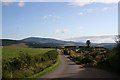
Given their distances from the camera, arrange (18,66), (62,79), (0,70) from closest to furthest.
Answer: (0,70)
(62,79)
(18,66)

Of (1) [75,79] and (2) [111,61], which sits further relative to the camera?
(2) [111,61]

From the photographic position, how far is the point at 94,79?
2438cm

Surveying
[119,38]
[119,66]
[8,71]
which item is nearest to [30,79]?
[8,71]

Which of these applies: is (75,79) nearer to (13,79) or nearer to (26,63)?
(13,79)

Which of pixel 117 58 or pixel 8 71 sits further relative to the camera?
pixel 117 58

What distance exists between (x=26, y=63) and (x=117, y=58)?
9663 mm

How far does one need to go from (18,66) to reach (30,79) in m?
4.44

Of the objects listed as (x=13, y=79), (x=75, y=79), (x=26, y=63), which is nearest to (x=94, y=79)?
(x=75, y=79)

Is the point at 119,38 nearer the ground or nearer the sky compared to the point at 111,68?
nearer the sky

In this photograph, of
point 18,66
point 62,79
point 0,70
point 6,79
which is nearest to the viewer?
point 6,79

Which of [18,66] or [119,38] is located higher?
[119,38]

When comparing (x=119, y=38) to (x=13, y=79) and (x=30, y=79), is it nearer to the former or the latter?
(x=30, y=79)

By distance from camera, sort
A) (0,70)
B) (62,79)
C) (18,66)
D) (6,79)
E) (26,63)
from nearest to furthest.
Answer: (6,79) < (0,70) < (62,79) < (18,66) < (26,63)

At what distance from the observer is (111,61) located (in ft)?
106
